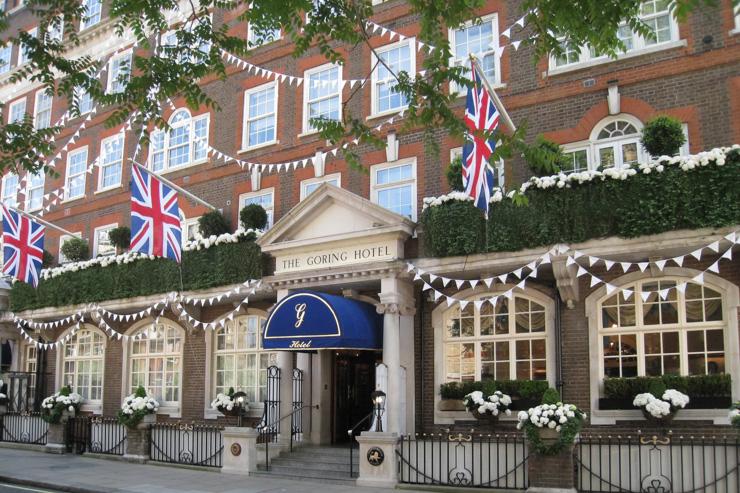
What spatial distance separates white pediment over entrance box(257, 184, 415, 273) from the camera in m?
16.3

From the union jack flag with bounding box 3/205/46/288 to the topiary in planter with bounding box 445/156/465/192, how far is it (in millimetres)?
13004

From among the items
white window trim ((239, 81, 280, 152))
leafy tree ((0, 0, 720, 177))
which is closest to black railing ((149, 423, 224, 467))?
leafy tree ((0, 0, 720, 177))

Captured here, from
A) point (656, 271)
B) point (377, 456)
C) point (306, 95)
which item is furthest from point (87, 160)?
point (656, 271)

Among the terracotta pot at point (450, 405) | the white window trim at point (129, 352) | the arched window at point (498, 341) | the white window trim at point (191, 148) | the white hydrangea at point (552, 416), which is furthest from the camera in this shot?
the white window trim at point (191, 148)

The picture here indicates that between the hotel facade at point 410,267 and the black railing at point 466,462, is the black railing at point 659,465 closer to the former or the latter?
the black railing at point 466,462

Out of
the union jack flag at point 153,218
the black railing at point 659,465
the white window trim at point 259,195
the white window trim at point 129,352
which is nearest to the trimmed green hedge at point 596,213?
the black railing at point 659,465

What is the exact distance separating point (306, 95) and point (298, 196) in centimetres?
285

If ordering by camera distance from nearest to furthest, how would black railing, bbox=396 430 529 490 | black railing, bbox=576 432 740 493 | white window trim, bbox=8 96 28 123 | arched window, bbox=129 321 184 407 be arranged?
black railing, bbox=576 432 740 493 → black railing, bbox=396 430 529 490 → arched window, bbox=129 321 184 407 → white window trim, bbox=8 96 28 123

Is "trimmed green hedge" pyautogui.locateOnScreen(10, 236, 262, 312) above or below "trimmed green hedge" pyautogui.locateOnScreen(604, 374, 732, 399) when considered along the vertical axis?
above

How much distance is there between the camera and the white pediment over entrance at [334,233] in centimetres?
1630

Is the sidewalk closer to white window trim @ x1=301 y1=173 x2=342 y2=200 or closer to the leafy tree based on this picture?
the leafy tree

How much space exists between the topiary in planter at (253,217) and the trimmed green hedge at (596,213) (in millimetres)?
5296

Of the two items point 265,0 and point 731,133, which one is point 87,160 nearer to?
point 265,0

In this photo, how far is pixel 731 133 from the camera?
14258 mm
